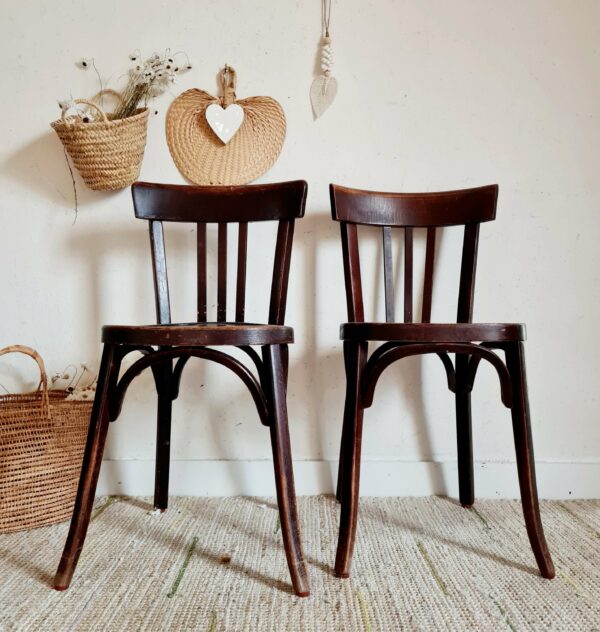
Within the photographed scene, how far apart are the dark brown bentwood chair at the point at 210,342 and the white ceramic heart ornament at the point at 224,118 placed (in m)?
0.24

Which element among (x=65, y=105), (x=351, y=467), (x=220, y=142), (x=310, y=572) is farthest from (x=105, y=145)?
(x=310, y=572)

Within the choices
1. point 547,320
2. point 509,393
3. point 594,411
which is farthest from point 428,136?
point 594,411

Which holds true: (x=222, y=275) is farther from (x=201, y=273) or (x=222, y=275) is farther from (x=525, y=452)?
(x=525, y=452)

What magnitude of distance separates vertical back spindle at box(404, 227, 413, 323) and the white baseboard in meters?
0.46

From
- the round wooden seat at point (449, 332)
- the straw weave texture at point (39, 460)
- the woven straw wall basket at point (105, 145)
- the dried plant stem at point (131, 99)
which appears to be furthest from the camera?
the dried plant stem at point (131, 99)

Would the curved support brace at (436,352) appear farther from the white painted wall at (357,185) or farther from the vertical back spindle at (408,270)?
the white painted wall at (357,185)

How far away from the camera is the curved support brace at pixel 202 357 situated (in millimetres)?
1036

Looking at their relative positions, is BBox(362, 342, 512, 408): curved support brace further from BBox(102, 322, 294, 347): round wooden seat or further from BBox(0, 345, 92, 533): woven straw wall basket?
BBox(0, 345, 92, 533): woven straw wall basket

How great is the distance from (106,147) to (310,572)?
113 cm

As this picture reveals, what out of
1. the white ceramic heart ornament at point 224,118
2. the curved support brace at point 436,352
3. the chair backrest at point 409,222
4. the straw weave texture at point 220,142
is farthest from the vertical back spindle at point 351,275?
the white ceramic heart ornament at point 224,118

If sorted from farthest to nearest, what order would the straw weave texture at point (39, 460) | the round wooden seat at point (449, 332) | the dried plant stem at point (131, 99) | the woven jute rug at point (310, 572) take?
the dried plant stem at point (131, 99) < the straw weave texture at point (39, 460) < the round wooden seat at point (449, 332) < the woven jute rug at point (310, 572)

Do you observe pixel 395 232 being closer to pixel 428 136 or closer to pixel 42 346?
pixel 428 136

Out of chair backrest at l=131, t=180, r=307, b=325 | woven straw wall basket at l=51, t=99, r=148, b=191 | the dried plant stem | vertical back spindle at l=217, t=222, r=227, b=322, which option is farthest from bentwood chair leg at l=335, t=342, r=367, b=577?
the dried plant stem

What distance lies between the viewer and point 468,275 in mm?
1369
